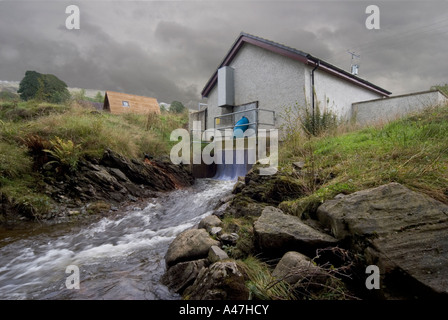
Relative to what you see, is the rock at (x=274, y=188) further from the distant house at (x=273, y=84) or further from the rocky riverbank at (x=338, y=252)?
the distant house at (x=273, y=84)

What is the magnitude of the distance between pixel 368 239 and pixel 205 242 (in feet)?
5.67

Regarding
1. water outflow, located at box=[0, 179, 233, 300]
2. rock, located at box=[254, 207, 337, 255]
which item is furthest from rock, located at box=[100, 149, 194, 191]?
rock, located at box=[254, 207, 337, 255]

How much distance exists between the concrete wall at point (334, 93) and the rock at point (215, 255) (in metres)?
7.88

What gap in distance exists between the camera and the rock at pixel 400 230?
164cm

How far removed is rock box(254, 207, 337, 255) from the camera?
2.29m

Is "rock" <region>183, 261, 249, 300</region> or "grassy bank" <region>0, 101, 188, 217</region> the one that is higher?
"grassy bank" <region>0, 101, 188, 217</region>

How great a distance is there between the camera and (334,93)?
10438 mm

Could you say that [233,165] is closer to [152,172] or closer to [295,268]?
[152,172]

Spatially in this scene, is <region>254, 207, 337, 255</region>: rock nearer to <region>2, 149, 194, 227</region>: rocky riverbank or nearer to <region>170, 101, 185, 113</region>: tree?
<region>2, 149, 194, 227</region>: rocky riverbank

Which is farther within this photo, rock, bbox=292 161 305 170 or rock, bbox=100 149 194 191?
rock, bbox=100 149 194 191

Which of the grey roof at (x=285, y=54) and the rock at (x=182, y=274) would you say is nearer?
the rock at (x=182, y=274)

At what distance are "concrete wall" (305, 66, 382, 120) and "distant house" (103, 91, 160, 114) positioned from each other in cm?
1334

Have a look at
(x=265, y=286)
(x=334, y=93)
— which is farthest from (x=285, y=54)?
(x=265, y=286)

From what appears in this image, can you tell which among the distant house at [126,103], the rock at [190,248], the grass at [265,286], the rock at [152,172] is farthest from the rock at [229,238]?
the distant house at [126,103]
